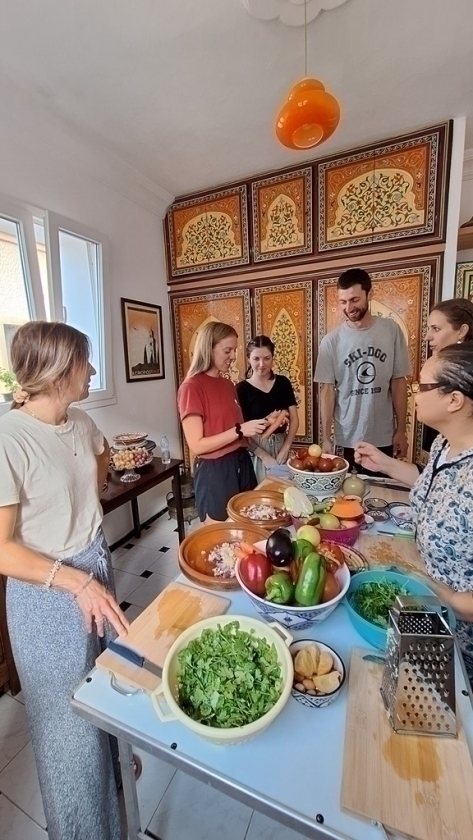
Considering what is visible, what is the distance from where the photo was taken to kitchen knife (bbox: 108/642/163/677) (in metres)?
0.71

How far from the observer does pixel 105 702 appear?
67cm

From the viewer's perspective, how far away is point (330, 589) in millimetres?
771

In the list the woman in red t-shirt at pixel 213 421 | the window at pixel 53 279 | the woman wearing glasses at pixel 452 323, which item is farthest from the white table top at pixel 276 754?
the window at pixel 53 279

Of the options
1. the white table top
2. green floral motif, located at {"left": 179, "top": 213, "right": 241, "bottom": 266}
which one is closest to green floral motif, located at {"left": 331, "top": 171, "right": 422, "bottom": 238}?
green floral motif, located at {"left": 179, "top": 213, "right": 241, "bottom": 266}

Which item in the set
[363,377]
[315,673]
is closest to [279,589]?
[315,673]

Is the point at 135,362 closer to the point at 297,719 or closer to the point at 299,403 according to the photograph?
the point at 299,403

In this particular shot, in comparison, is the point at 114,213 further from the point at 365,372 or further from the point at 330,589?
the point at 330,589

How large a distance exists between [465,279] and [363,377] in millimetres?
1364

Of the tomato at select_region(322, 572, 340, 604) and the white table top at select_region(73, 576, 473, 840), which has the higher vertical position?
the tomato at select_region(322, 572, 340, 604)

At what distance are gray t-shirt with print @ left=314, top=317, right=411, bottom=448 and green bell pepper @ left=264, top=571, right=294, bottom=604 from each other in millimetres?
1788

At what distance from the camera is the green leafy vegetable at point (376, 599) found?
783 millimetres

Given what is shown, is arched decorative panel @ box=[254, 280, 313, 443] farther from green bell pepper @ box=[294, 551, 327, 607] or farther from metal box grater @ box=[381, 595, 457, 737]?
metal box grater @ box=[381, 595, 457, 737]

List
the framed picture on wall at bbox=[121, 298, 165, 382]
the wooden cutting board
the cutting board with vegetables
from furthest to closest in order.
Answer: the framed picture on wall at bbox=[121, 298, 165, 382] < the wooden cutting board < the cutting board with vegetables

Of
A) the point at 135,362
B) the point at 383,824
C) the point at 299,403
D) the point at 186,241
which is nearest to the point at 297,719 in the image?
the point at 383,824
